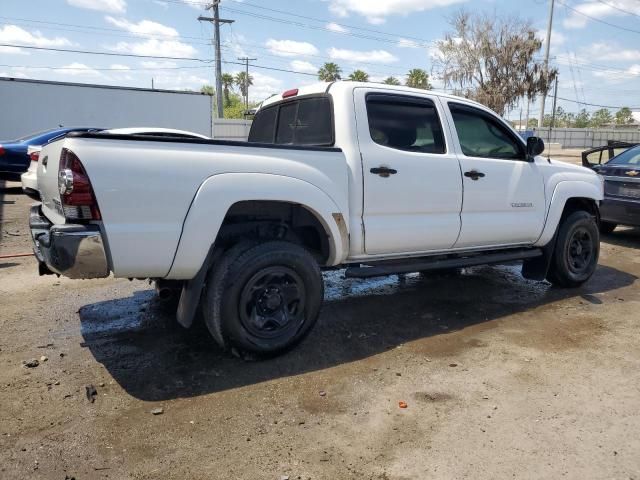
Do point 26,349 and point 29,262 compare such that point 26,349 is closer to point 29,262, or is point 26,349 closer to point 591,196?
point 29,262

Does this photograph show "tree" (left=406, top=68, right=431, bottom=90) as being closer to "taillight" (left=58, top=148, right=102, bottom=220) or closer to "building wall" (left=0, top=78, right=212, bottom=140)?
"building wall" (left=0, top=78, right=212, bottom=140)

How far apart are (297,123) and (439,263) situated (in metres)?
1.77

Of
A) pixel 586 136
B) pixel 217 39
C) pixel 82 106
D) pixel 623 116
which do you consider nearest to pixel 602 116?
pixel 623 116

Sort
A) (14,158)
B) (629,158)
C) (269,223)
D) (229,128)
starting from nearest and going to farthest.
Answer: (269,223) < (629,158) < (14,158) < (229,128)

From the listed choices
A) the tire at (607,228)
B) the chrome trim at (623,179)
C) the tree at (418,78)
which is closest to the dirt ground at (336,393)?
the chrome trim at (623,179)

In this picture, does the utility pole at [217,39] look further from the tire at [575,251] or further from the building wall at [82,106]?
the tire at [575,251]

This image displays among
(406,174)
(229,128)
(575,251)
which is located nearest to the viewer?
(406,174)

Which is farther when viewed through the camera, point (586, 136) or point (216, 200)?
point (586, 136)

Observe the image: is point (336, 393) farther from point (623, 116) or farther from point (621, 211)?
point (623, 116)

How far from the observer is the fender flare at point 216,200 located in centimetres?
329

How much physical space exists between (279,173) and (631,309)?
3.90 metres

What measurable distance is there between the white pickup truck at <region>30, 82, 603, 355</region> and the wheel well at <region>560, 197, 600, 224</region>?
0.22 m

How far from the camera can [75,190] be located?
9.87ft

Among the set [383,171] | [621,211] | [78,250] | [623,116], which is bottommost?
[621,211]
